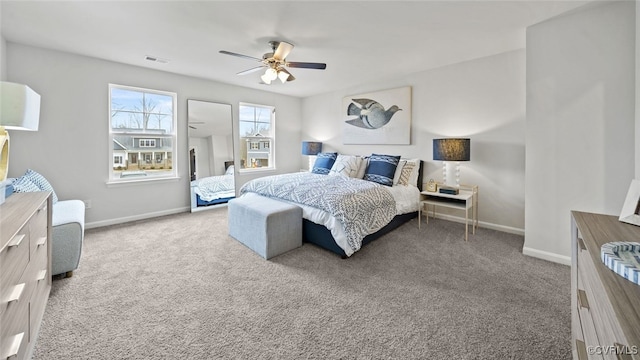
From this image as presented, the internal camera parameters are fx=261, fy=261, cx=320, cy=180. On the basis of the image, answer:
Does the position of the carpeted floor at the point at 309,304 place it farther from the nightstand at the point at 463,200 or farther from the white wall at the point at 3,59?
the white wall at the point at 3,59

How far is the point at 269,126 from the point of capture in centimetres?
597

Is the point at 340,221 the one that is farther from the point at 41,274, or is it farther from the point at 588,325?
the point at 41,274

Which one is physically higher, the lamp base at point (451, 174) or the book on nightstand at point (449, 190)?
the lamp base at point (451, 174)

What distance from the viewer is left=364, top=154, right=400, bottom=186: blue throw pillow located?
406 centimetres

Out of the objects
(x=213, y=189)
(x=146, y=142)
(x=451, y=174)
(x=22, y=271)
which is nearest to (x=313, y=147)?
(x=213, y=189)

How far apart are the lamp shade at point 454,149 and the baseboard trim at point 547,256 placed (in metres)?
1.26

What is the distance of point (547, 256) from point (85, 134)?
5846 millimetres

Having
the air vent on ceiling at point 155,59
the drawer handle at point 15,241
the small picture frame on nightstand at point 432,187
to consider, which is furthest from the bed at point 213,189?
the small picture frame on nightstand at point 432,187

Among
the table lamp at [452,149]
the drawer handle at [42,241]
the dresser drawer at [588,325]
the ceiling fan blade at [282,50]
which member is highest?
the ceiling fan blade at [282,50]

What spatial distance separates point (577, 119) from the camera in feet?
8.02

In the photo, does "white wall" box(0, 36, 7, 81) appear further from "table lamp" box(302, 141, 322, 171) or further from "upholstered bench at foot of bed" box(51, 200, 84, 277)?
"table lamp" box(302, 141, 322, 171)

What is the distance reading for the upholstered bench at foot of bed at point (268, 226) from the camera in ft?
9.00

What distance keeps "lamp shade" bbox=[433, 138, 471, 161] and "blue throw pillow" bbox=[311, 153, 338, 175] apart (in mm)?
1941

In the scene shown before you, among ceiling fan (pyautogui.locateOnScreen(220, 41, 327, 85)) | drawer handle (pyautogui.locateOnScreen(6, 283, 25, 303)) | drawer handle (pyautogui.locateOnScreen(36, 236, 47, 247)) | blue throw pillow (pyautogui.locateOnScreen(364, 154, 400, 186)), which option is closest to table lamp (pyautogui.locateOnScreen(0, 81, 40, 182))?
drawer handle (pyautogui.locateOnScreen(36, 236, 47, 247))
